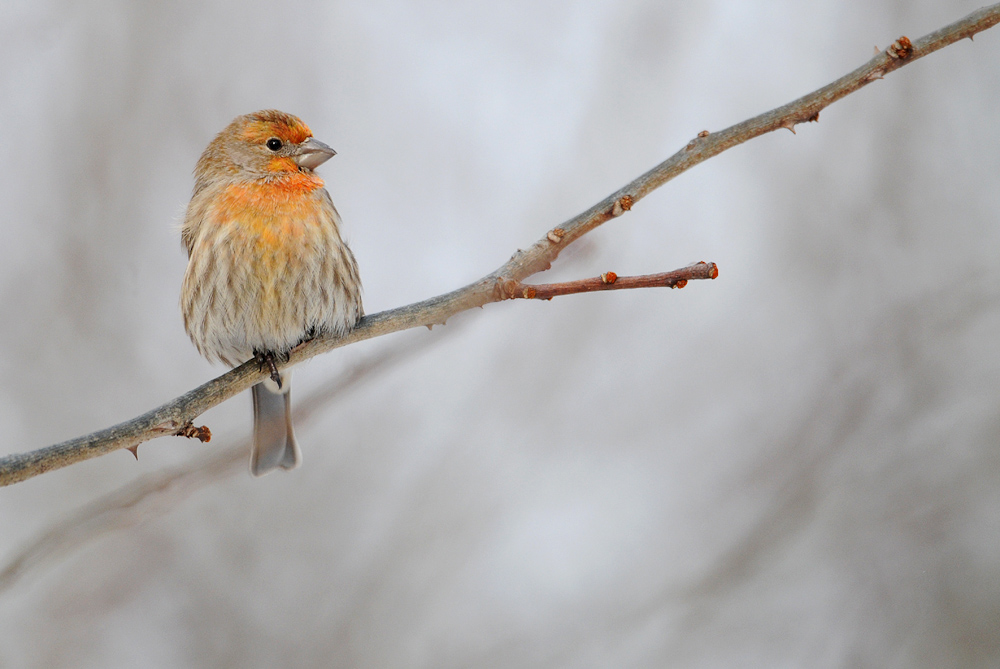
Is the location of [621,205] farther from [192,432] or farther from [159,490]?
[159,490]

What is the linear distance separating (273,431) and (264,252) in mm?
1155

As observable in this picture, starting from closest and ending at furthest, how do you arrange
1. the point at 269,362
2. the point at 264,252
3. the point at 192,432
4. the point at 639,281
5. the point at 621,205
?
the point at 639,281 → the point at 621,205 → the point at 192,432 → the point at 269,362 → the point at 264,252

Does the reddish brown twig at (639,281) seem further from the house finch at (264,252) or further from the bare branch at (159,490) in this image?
the house finch at (264,252)

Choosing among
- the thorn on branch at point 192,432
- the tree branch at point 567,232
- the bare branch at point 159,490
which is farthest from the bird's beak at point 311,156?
the thorn on branch at point 192,432

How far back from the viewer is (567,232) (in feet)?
8.27

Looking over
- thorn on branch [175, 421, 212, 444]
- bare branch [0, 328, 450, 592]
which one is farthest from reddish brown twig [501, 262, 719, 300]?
thorn on branch [175, 421, 212, 444]

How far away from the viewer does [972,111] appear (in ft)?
19.1

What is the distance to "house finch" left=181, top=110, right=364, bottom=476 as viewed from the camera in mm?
3836

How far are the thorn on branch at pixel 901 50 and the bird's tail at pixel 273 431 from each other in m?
3.22

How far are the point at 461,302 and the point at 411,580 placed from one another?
2.77m

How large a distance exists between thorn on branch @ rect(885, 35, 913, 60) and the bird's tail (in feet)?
10.6

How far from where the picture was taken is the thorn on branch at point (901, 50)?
225 cm

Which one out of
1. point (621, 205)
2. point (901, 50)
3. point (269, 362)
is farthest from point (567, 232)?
point (269, 362)

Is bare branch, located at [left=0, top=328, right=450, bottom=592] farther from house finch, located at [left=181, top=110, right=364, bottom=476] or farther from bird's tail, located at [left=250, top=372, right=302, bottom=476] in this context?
bird's tail, located at [left=250, top=372, right=302, bottom=476]
